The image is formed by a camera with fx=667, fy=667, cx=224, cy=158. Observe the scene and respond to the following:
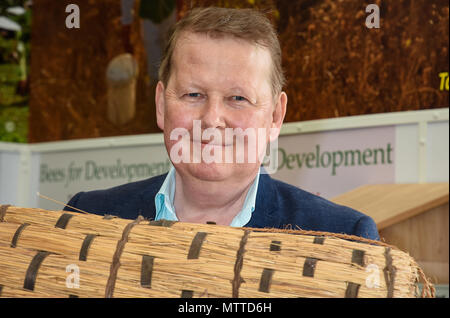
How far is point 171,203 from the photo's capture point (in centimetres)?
129

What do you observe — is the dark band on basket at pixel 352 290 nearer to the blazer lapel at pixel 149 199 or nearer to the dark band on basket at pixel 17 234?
the dark band on basket at pixel 17 234

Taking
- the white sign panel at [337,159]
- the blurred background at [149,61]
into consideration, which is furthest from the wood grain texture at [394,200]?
the blurred background at [149,61]

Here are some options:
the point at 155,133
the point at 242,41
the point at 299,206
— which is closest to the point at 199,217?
the point at 299,206

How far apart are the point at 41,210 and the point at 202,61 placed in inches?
17.8

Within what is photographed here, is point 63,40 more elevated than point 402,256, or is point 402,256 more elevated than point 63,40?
point 63,40

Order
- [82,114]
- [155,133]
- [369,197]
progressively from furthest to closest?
[82,114] → [155,133] → [369,197]

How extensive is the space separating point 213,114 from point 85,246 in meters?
0.44

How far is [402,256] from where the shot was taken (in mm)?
671

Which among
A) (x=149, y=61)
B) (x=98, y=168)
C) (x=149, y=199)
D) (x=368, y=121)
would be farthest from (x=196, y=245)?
(x=98, y=168)

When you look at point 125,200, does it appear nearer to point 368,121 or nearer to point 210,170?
point 210,170

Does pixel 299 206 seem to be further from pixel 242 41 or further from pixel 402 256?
pixel 402 256

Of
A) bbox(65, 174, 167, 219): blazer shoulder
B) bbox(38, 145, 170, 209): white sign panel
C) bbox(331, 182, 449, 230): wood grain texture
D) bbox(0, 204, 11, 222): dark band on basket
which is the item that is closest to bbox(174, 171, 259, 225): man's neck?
bbox(65, 174, 167, 219): blazer shoulder

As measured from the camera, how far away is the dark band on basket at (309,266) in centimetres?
64

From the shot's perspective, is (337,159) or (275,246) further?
(337,159)
